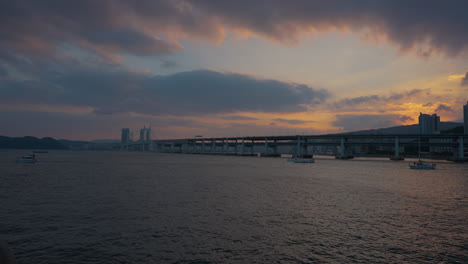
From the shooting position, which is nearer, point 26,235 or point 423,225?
point 26,235

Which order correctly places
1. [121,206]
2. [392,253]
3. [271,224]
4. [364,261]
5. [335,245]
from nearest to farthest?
[364,261]
[392,253]
[335,245]
[271,224]
[121,206]

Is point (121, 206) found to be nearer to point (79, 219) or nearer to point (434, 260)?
point (79, 219)

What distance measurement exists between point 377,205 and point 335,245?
1518 cm

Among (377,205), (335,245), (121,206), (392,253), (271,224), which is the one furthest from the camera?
(377,205)

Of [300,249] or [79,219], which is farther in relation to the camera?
[79,219]

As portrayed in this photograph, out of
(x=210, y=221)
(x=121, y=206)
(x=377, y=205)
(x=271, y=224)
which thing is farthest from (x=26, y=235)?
(x=377, y=205)

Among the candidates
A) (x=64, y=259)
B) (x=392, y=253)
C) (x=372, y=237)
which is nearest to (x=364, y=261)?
(x=392, y=253)

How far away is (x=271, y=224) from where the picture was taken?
20406mm

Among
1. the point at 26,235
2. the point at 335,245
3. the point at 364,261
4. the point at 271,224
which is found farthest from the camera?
the point at 271,224

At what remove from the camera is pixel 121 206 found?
2633 centimetres

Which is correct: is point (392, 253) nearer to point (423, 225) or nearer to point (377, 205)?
point (423, 225)

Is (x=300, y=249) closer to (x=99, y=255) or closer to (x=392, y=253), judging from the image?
(x=392, y=253)

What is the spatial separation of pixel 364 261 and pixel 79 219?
20.1 meters

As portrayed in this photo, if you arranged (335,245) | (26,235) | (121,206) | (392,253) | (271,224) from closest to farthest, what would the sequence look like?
(392,253) < (335,245) < (26,235) < (271,224) < (121,206)
